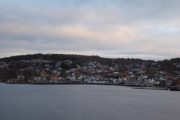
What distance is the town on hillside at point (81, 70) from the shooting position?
65.8 m

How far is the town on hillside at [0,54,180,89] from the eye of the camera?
6575 centimetres

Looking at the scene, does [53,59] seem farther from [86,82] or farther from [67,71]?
[86,82]

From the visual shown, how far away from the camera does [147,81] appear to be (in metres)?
54.2

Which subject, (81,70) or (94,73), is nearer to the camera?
(94,73)

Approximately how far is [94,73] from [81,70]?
21.7ft

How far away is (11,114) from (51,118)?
2.80 m

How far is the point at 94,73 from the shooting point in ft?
271

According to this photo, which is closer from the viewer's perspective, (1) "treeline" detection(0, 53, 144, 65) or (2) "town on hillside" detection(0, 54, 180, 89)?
(2) "town on hillside" detection(0, 54, 180, 89)

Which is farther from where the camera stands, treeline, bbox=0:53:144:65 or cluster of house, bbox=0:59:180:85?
treeline, bbox=0:53:144:65

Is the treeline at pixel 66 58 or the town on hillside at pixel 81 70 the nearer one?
the town on hillside at pixel 81 70

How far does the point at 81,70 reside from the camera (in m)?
87.1

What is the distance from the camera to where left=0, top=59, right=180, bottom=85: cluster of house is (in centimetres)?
6488

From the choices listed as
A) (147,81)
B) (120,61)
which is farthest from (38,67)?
(147,81)

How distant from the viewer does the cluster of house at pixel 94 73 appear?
64875 millimetres
